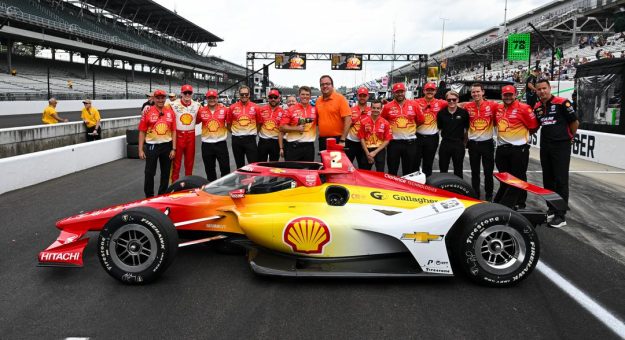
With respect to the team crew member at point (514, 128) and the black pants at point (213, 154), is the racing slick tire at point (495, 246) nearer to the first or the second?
the team crew member at point (514, 128)

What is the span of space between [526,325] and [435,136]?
15.2 ft

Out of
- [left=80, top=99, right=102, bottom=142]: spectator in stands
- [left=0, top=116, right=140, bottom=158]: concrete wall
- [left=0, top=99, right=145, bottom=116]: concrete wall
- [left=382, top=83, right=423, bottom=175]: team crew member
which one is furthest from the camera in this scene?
[left=0, top=99, right=145, bottom=116]: concrete wall

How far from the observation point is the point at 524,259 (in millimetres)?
4133

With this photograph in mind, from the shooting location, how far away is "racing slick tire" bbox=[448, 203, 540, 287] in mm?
4129

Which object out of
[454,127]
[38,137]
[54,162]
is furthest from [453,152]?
[38,137]

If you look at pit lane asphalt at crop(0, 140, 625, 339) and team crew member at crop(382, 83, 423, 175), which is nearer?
pit lane asphalt at crop(0, 140, 625, 339)

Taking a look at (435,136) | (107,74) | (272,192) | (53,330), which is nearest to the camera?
(53,330)

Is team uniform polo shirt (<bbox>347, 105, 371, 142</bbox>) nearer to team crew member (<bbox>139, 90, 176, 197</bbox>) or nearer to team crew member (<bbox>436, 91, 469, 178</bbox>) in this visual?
team crew member (<bbox>436, 91, 469, 178</bbox>)

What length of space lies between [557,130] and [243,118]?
4.67 meters

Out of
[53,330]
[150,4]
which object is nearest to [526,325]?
[53,330]

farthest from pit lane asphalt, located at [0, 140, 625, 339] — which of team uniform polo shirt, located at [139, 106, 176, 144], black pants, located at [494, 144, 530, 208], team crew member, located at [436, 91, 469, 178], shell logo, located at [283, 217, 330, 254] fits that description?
team crew member, located at [436, 91, 469, 178]

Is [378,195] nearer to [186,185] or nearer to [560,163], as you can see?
[186,185]

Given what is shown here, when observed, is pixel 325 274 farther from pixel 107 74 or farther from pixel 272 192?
pixel 107 74

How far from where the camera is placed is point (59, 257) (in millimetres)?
4281
